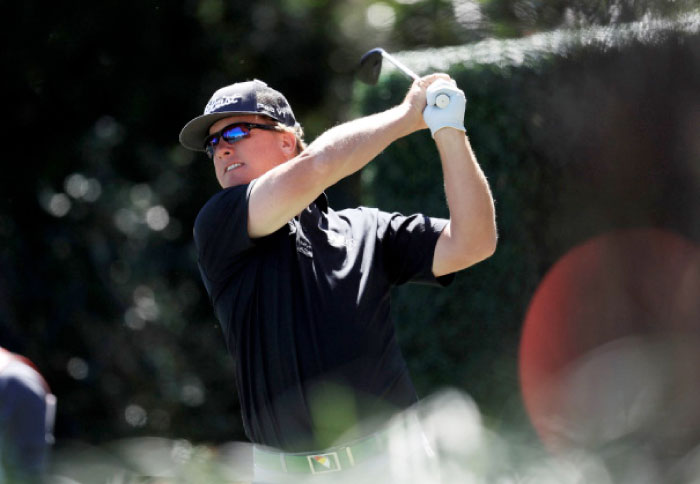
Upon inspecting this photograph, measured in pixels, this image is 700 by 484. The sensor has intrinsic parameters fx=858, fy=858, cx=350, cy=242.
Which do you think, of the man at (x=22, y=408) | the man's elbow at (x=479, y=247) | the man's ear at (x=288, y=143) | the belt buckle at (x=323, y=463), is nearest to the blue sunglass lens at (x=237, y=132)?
the man's ear at (x=288, y=143)

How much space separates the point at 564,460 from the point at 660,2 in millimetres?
3789

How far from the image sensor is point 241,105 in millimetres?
2498

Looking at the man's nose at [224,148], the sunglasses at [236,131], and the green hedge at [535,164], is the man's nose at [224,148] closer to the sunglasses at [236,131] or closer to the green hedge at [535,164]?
the sunglasses at [236,131]

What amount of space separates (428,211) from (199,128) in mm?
1750

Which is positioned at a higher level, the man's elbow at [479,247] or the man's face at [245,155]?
the man's face at [245,155]

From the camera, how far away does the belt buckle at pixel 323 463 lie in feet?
6.16

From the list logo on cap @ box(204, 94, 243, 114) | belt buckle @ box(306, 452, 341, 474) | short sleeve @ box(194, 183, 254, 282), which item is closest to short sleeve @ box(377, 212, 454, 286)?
short sleeve @ box(194, 183, 254, 282)

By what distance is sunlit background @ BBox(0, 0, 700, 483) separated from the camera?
194cm

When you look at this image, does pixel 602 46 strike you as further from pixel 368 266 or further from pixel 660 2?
pixel 368 266

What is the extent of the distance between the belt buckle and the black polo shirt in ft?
0.41

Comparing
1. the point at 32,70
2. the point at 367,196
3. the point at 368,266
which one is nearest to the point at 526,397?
the point at 367,196

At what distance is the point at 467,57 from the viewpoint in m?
4.20

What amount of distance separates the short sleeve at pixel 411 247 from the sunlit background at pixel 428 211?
0.53 metres

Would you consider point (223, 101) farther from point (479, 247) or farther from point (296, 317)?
point (479, 247)
